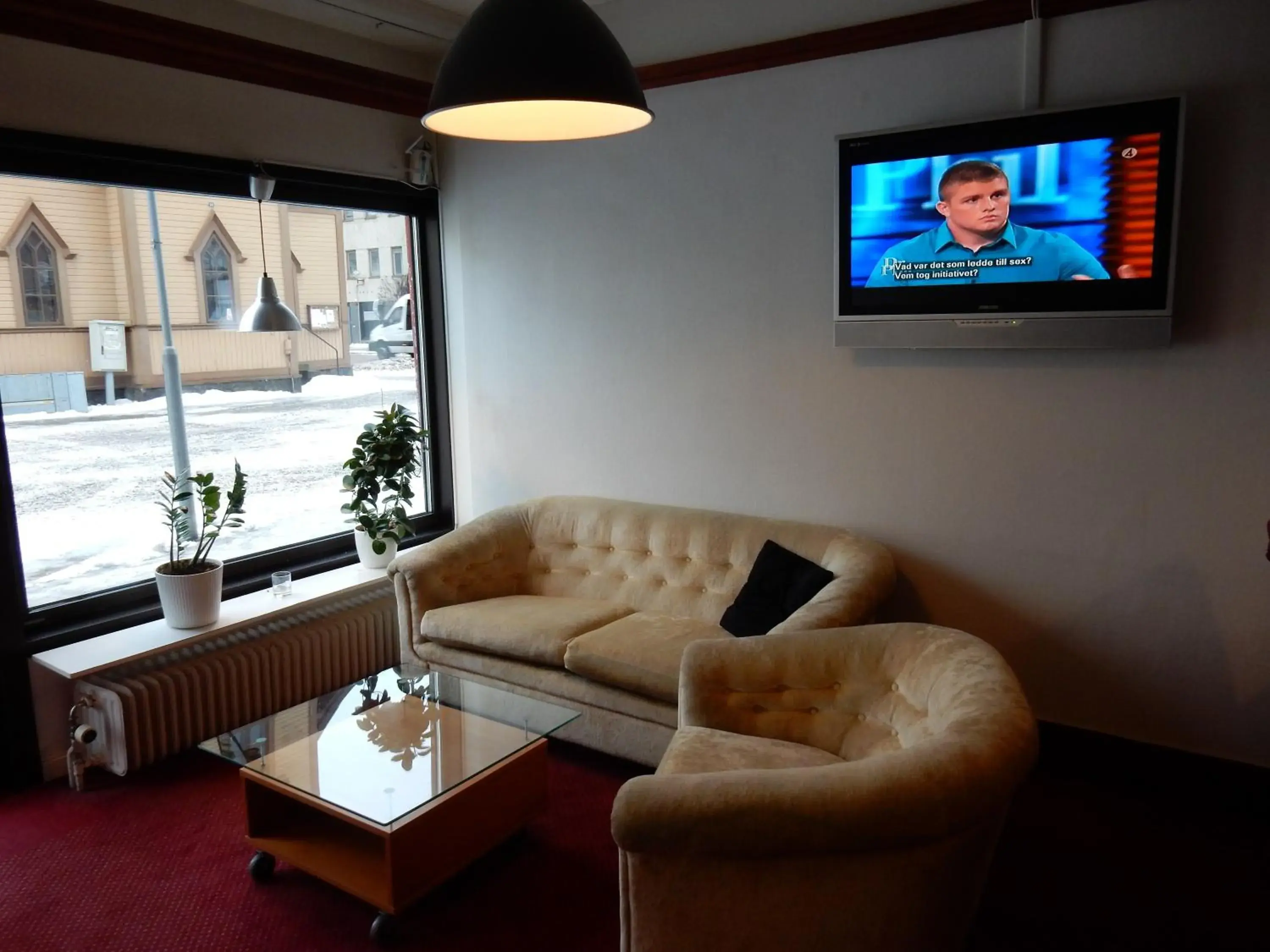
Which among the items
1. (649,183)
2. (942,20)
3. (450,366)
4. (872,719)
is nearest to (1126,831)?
(872,719)

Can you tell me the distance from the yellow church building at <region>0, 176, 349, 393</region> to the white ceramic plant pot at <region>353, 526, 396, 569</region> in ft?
2.70

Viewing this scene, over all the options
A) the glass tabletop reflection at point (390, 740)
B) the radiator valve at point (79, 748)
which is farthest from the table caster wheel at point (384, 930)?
the radiator valve at point (79, 748)

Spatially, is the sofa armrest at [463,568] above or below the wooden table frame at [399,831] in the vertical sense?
above

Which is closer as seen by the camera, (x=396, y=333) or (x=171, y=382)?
(x=171, y=382)

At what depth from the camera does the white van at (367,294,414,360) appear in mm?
4684

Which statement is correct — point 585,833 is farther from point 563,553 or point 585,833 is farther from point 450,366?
point 450,366

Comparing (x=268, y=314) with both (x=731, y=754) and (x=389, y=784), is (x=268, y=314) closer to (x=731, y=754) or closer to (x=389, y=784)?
(x=389, y=784)

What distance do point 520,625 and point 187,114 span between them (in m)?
2.38

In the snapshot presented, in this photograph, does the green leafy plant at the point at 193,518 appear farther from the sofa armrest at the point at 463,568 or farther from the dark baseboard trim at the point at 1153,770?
the dark baseboard trim at the point at 1153,770

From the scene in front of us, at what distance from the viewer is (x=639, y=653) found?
3.21 metres

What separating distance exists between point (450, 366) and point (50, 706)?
94.0 inches

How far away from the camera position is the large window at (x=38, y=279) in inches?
130

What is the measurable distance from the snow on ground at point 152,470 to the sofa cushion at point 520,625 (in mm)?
1070

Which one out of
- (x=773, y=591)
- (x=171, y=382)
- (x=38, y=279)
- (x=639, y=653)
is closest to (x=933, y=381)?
(x=773, y=591)
